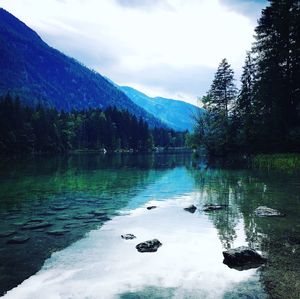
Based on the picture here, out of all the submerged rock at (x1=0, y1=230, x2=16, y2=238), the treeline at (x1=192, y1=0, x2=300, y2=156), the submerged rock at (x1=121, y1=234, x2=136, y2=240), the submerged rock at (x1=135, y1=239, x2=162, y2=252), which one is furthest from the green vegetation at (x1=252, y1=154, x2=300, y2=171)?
the submerged rock at (x1=0, y1=230, x2=16, y2=238)

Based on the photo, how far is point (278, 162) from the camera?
133ft

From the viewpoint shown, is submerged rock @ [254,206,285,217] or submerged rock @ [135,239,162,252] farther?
submerged rock @ [254,206,285,217]

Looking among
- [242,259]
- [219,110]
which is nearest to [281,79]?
[219,110]

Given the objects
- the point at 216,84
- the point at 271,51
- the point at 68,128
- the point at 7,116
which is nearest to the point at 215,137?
the point at 216,84

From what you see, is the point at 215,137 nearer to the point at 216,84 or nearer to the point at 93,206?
the point at 216,84

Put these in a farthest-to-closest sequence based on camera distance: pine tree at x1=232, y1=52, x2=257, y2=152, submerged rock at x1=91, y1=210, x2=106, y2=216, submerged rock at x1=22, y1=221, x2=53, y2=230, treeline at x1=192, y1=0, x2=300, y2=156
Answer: pine tree at x1=232, y1=52, x2=257, y2=152 → treeline at x1=192, y1=0, x2=300, y2=156 → submerged rock at x1=91, y1=210, x2=106, y2=216 → submerged rock at x1=22, y1=221, x2=53, y2=230

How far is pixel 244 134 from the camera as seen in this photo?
182ft

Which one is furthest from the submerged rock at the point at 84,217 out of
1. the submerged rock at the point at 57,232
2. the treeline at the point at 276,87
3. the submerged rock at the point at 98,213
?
the treeline at the point at 276,87

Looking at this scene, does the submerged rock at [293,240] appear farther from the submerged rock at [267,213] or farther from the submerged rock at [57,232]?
the submerged rock at [57,232]

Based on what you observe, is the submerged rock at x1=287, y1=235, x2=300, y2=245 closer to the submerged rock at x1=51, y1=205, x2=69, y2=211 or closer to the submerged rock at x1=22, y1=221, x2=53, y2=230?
the submerged rock at x1=22, y1=221, x2=53, y2=230

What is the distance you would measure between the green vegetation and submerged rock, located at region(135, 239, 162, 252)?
29.9m

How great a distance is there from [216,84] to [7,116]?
71711 mm

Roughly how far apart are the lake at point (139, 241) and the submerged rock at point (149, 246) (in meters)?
0.24

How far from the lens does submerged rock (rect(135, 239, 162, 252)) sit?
1159 cm
